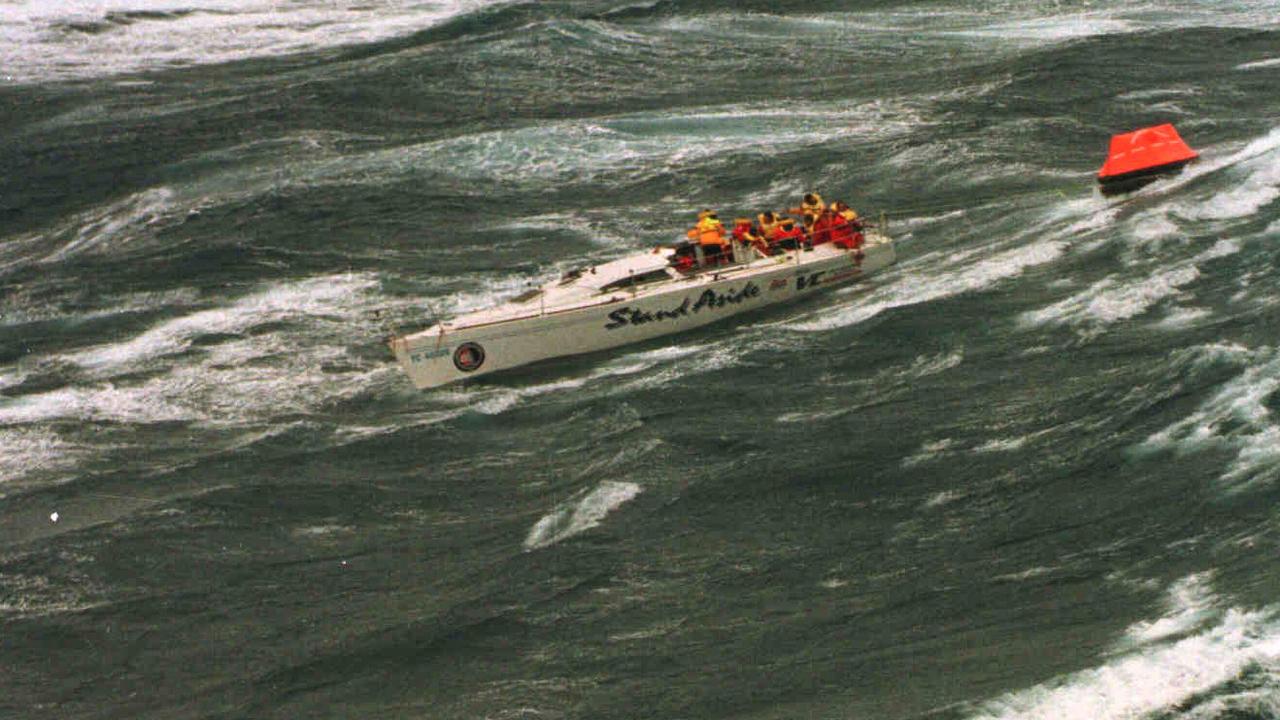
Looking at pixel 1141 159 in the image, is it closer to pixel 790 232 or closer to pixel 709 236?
pixel 790 232

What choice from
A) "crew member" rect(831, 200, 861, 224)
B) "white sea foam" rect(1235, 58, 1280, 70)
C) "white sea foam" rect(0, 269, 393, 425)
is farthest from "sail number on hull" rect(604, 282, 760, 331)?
"white sea foam" rect(1235, 58, 1280, 70)

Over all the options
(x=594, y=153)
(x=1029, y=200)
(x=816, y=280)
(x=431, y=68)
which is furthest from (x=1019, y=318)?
(x=431, y=68)

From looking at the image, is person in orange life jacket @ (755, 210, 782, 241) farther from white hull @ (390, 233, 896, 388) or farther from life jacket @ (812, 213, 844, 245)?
white hull @ (390, 233, 896, 388)

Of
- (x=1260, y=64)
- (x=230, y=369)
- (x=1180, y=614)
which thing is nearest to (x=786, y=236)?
(x=230, y=369)

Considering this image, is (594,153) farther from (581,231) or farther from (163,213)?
(163,213)

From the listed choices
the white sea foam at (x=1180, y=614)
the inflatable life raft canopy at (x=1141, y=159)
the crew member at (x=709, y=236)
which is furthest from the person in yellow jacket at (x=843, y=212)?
the white sea foam at (x=1180, y=614)

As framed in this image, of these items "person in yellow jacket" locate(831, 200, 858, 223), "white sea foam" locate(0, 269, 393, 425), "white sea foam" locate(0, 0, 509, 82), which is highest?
"white sea foam" locate(0, 0, 509, 82)
